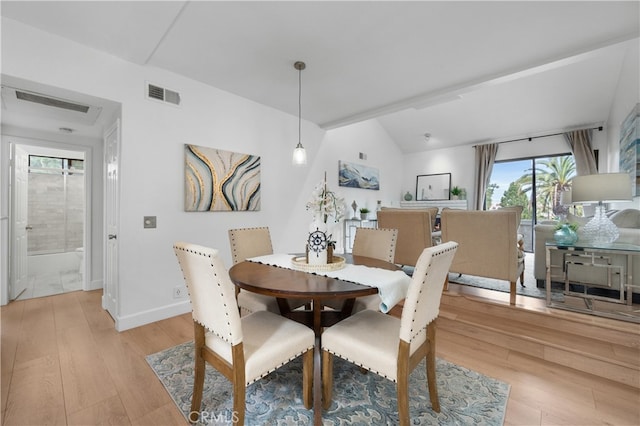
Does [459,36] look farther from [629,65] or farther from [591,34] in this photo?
[629,65]

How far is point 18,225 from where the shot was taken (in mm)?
3309

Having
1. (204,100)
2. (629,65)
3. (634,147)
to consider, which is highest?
(629,65)

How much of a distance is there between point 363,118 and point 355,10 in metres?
2.15

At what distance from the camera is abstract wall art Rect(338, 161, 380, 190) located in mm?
5257

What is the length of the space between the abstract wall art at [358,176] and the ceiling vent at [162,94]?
2.99 m

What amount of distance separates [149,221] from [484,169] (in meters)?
6.69

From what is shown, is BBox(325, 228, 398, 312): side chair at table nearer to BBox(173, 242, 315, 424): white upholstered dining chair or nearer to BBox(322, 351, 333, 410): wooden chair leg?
BBox(322, 351, 333, 410): wooden chair leg

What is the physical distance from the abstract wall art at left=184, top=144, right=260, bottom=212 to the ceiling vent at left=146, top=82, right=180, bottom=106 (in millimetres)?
488

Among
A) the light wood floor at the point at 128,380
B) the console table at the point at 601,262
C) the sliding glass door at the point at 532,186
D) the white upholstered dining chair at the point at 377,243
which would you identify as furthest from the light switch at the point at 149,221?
the sliding glass door at the point at 532,186

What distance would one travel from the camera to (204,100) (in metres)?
3.11

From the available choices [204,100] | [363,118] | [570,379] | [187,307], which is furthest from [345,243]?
[570,379]

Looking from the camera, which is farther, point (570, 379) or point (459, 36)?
point (459, 36)

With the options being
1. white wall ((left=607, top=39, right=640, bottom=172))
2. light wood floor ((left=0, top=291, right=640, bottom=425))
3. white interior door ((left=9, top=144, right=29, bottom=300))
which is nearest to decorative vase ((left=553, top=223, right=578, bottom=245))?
light wood floor ((left=0, top=291, right=640, bottom=425))

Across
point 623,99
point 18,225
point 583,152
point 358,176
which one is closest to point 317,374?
point 18,225
